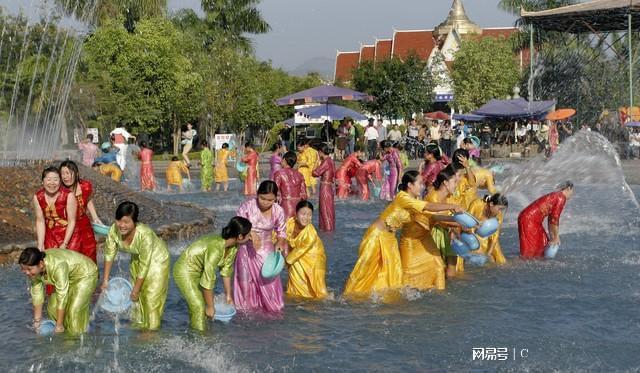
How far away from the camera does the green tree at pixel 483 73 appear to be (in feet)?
169

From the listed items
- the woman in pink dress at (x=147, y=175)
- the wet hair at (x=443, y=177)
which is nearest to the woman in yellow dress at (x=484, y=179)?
the wet hair at (x=443, y=177)

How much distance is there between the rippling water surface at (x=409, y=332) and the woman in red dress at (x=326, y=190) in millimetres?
3041

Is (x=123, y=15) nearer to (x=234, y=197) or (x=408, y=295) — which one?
(x=234, y=197)

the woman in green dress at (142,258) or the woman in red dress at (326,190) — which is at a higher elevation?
the woman in red dress at (326,190)

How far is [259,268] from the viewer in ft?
27.7

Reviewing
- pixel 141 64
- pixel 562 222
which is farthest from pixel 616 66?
pixel 562 222

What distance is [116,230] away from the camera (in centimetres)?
745

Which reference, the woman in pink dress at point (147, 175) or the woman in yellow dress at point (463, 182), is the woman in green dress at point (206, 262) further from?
the woman in pink dress at point (147, 175)

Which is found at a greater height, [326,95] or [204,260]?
[326,95]

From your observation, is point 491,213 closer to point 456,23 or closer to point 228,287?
point 228,287

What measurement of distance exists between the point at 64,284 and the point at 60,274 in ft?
0.30

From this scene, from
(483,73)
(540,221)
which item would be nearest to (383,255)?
(540,221)

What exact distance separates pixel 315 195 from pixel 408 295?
39.5 ft

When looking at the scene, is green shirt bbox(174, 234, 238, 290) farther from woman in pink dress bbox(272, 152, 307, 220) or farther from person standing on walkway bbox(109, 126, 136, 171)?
person standing on walkway bbox(109, 126, 136, 171)
